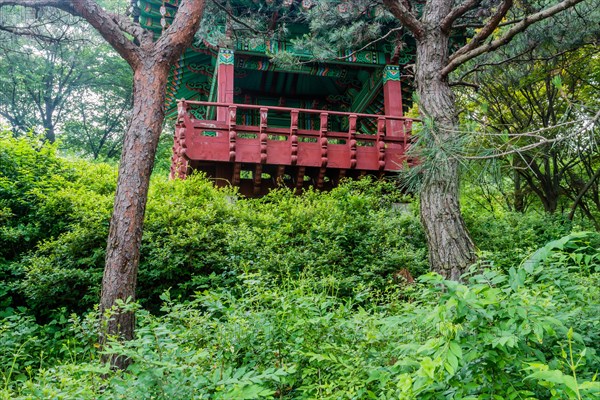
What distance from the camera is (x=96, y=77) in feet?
71.7

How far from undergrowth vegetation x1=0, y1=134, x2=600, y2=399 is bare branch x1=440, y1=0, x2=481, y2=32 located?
2.65 metres

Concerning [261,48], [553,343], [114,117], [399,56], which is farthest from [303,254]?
[114,117]

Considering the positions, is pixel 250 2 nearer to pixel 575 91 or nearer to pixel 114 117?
pixel 575 91

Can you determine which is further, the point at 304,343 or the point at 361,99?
the point at 361,99

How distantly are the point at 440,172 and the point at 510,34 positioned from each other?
1.56 meters

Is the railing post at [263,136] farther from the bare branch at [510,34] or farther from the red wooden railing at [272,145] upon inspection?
the bare branch at [510,34]

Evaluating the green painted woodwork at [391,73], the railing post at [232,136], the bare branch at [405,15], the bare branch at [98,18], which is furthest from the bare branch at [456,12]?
the green painted woodwork at [391,73]

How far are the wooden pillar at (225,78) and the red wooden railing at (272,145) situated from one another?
0.25m

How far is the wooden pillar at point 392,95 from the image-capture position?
11742 mm

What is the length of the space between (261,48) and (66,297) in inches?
319

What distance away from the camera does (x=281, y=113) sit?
15.6 meters

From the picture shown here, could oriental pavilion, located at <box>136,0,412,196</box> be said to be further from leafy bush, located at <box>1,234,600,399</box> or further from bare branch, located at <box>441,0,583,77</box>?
leafy bush, located at <box>1,234,600,399</box>

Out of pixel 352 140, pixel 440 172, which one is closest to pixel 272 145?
pixel 352 140

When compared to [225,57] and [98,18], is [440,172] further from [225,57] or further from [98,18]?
[225,57]
